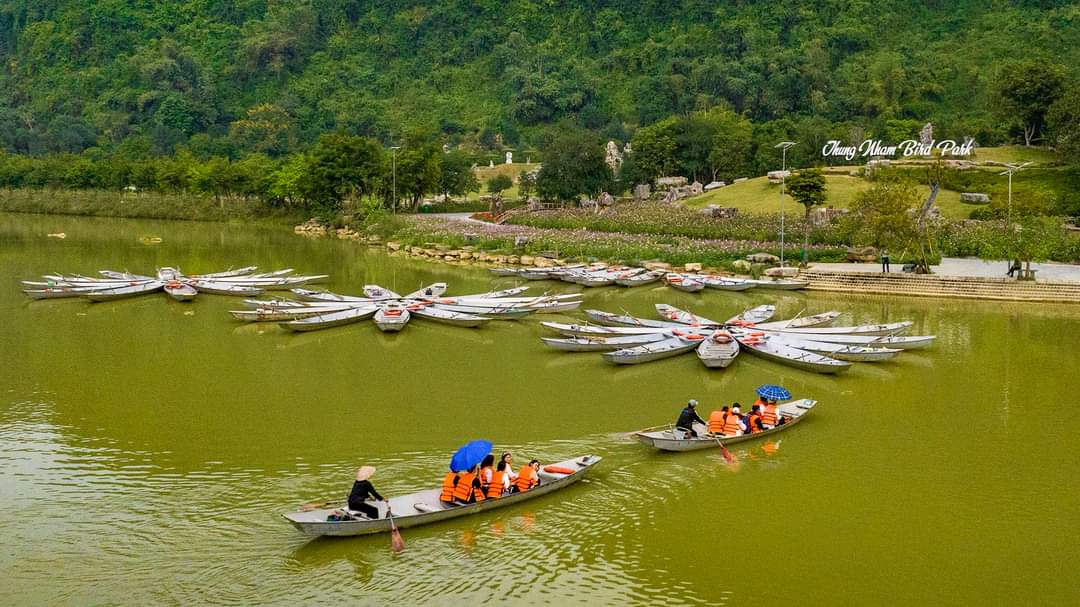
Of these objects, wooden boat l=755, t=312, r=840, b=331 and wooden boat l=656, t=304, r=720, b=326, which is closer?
wooden boat l=755, t=312, r=840, b=331

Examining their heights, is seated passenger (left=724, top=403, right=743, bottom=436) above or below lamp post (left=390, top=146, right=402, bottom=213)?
below

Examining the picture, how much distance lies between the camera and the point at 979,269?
47156mm

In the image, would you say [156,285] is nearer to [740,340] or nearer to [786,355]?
[740,340]

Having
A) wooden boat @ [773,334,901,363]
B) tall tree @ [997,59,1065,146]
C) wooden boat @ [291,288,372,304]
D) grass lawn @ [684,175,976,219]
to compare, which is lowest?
wooden boat @ [773,334,901,363]

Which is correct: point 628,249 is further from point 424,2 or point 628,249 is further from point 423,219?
point 424,2

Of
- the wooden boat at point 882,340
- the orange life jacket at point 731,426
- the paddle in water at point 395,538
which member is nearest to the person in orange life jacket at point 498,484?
the paddle in water at point 395,538

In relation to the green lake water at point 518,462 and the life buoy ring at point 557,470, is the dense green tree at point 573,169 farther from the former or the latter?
the life buoy ring at point 557,470

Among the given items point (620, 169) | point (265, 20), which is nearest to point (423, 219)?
point (620, 169)

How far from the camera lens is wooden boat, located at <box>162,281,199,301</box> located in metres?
44.1

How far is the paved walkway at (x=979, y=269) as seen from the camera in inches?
1746

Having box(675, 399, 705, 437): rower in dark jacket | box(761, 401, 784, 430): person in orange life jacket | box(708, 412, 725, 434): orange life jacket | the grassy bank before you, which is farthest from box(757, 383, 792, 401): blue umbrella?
the grassy bank

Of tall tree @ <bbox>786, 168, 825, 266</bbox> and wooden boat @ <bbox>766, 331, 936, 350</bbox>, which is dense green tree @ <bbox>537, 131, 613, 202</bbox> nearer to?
tall tree @ <bbox>786, 168, 825, 266</bbox>

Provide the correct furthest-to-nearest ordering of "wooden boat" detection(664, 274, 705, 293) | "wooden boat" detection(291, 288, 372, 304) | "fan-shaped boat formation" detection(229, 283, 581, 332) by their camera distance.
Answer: "wooden boat" detection(664, 274, 705, 293), "wooden boat" detection(291, 288, 372, 304), "fan-shaped boat formation" detection(229, 283, 581, 332)

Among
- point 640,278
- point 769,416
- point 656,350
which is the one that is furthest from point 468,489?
point 640,278
